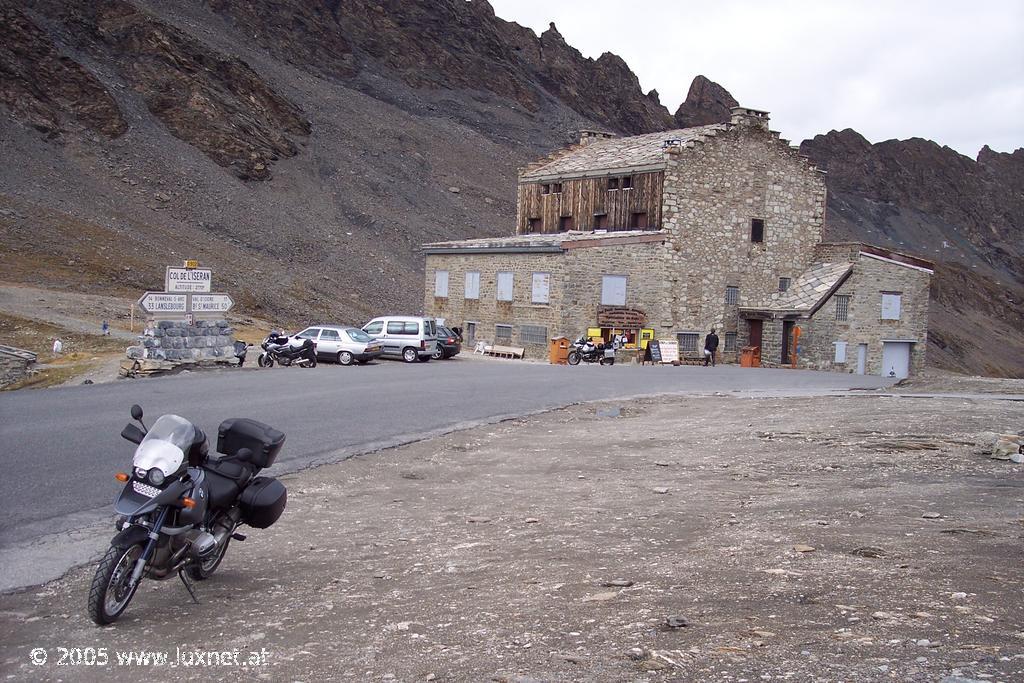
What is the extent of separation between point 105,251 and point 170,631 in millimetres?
51153

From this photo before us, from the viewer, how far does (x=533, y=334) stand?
41344 mm

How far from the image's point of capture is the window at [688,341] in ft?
130

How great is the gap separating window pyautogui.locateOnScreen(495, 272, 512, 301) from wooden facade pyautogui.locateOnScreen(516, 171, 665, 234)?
5.84 metres

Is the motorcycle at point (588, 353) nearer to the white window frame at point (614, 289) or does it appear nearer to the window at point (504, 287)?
the white window frame at point (614, 289)

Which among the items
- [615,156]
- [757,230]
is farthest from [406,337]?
[757,230]

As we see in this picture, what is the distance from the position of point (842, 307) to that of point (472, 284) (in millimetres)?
16395

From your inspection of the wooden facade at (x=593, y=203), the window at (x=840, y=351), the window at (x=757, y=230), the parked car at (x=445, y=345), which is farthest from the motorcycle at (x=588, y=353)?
the window at (x=840, y=351)

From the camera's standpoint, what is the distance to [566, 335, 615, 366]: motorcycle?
123ft

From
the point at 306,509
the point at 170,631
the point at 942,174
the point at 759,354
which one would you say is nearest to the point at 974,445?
the point at 306,509

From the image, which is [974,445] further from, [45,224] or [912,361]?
[45,224]

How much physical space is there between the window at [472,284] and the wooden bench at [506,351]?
3532 mm

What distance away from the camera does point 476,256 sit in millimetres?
44750

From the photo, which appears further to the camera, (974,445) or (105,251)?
(105,251)

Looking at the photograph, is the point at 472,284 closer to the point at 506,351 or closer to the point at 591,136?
the point at 506,351
